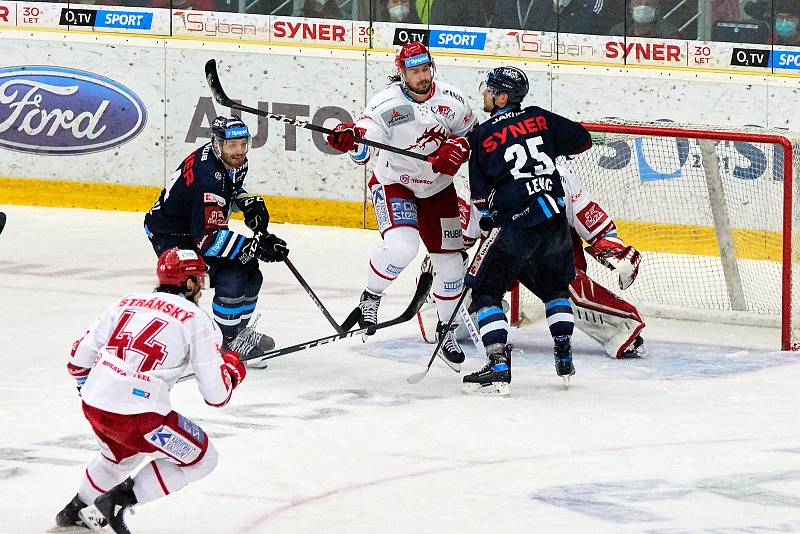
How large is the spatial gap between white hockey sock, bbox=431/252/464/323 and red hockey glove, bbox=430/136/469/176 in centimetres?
40

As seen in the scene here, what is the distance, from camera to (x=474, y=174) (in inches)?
229

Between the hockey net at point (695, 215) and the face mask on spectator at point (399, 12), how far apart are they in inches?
96.6

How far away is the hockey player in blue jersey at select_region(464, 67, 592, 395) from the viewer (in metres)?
5.73

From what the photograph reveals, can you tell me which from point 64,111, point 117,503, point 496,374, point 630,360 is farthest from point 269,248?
point 64,111

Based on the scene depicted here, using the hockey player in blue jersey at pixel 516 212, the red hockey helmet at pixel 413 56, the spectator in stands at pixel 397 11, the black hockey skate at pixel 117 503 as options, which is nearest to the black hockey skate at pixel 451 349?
the hockey player in blue jersey at pixel 516 212

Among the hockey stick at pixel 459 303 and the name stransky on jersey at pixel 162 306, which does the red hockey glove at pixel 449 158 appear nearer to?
the hockey stick at pixel 459 303

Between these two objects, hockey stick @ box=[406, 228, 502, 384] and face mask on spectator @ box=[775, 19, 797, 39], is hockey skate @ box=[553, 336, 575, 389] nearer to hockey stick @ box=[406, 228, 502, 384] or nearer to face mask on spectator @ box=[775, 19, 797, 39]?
hockey stick @ box=[406, 228, 502, 384]

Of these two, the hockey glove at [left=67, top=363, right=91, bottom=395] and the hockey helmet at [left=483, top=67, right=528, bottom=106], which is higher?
the hockey helmet at [left=483, top=67, right=528, bottom=106]

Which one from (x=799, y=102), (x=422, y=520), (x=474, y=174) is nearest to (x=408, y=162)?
(x=474, y=174)

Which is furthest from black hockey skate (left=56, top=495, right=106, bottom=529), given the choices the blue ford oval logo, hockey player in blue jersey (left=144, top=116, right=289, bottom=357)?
the blue ford oval logo

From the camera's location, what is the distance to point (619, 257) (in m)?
6.39

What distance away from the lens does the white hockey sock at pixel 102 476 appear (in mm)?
3947

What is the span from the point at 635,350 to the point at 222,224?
1780 mm

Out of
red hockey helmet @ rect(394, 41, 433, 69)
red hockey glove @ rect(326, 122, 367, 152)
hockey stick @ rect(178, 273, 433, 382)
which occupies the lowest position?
hockey stick @ rect(178, 273, 433, 382)
